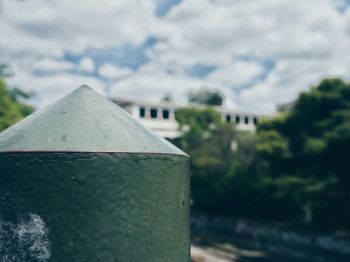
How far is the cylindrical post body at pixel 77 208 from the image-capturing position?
57.8 inches

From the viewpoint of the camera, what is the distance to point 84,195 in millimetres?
1494

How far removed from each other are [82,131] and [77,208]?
309 millimetres

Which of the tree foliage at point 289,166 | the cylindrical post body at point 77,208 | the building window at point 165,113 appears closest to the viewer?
the cylindrical post body at point 77,208

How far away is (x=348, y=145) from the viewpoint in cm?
1961

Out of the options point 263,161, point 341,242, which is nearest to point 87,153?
point 341,242

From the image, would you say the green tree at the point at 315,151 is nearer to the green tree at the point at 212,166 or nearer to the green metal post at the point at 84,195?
the green tree at the point at 212,166

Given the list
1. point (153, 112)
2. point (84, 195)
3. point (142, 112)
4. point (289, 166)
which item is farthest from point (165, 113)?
point (84, 195)

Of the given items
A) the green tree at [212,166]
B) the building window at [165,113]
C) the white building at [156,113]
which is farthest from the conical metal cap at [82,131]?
the building window at [165,113]

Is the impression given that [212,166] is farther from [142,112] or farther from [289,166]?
[142,112]

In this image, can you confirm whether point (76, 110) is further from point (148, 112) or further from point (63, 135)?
point (148, 112)

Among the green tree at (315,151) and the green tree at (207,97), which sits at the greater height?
the green tree at (207,97)

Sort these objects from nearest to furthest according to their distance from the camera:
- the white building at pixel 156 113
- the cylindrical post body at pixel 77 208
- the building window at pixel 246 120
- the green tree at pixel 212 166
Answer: the cylindrical post body at pixel 77 208 → the green tree at pixel 212 166 → the white building at pixel 156 113 → the building window at pixel 246 120

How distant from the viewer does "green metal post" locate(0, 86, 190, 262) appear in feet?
4.83

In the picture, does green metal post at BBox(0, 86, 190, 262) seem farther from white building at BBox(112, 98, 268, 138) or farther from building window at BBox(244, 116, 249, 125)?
building window at BBox(244, 116, 249, 125)
